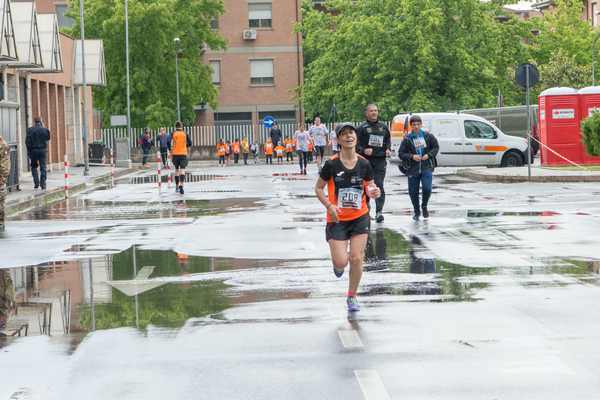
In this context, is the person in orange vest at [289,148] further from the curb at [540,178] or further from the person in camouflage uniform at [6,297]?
the person in camouflage uniform at [6,297]

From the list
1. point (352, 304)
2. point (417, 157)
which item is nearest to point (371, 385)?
point (352, 304)

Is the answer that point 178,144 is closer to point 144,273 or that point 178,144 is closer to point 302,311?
point 144,273

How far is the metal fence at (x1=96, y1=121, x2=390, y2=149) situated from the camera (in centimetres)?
7169

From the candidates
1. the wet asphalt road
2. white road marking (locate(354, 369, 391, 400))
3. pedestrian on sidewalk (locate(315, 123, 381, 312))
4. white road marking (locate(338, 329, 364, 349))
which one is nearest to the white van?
the wet asphalt road

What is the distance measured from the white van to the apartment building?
136 ft

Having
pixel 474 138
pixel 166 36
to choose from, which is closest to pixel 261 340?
pixel 474 138

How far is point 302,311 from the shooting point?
1005cm

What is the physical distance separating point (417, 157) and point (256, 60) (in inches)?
2412

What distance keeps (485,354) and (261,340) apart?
1575 mm

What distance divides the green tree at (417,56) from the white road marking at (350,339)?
5425 centimetres

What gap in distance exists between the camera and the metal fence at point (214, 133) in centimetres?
7169

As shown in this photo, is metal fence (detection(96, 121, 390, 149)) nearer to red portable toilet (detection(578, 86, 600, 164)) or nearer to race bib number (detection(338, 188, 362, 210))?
red portable toilet (detection(578, 86, 600, 164))

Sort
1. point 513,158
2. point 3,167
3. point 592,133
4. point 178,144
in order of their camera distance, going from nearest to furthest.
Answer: point 3,167 → point 178,144 → point 592,133 → point 513,158

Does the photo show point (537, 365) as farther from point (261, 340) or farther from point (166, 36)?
point (166, 36)
